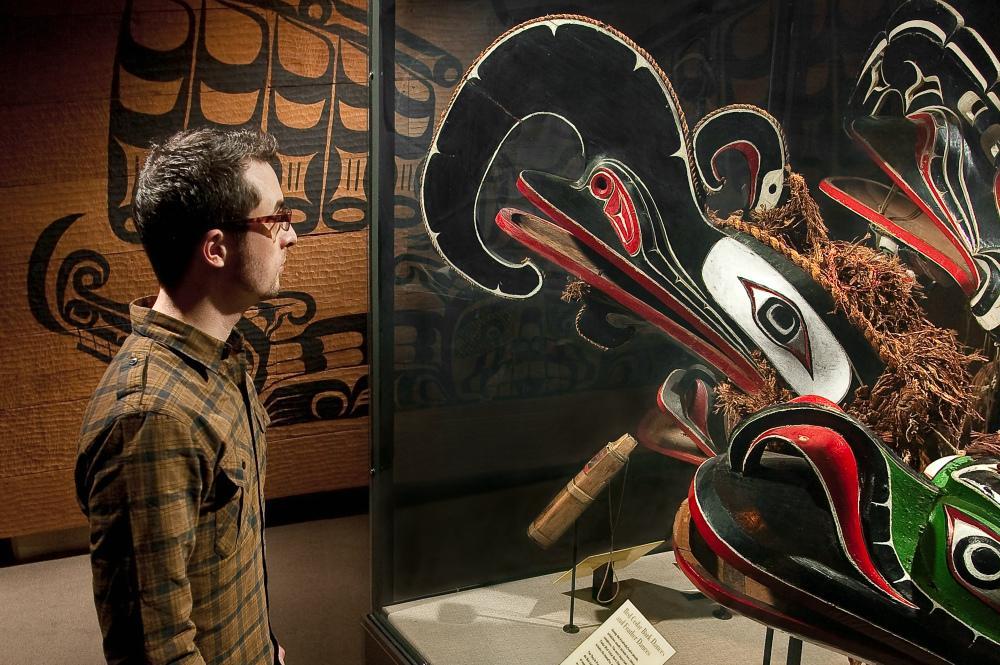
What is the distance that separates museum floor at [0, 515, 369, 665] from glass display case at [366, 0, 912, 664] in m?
0.40

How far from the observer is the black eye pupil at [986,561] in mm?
1585

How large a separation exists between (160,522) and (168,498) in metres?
0.03

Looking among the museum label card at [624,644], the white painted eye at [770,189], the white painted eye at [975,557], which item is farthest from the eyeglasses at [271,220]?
the white painted eye at [975,557]

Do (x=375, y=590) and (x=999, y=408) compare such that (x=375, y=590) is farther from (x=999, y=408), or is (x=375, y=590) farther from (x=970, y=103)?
(x=970, y=103)

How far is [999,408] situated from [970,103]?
0.49 meters

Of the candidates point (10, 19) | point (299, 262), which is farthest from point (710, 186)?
point (10, 19)

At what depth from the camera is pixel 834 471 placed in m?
1.78

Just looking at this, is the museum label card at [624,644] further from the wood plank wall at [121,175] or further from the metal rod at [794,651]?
the wood plank wall at [121,175]

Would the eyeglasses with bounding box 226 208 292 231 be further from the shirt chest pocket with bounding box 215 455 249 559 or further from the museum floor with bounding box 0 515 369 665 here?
the museum floor with bounding box 0 515 369 665

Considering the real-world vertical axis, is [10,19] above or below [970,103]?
above

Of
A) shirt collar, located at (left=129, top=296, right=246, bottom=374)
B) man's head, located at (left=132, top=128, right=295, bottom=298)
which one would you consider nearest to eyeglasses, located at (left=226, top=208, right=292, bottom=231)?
man's head, located at (left=132, top=128, right=295, bottom=298)

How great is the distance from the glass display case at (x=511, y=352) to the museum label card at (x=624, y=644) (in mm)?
58

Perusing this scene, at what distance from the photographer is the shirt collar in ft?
5.15

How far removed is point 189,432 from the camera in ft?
4.83
